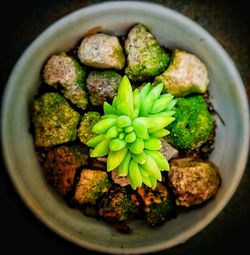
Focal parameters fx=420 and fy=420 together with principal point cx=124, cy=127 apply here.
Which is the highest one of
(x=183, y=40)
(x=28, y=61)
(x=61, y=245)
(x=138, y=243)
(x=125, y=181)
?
(x=183, y=40)

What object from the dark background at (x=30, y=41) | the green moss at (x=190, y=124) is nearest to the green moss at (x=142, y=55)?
the green moss at (x=190, y=124)

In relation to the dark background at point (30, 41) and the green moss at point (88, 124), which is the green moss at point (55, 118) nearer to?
the green moss at point (88, 124)

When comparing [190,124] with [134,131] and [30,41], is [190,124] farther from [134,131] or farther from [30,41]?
[30,41]

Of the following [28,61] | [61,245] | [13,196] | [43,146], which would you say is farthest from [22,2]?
[61,245]

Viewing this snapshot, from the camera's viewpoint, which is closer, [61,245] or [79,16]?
[79,16]

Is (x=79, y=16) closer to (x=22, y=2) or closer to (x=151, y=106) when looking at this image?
(x=151, y=106)
